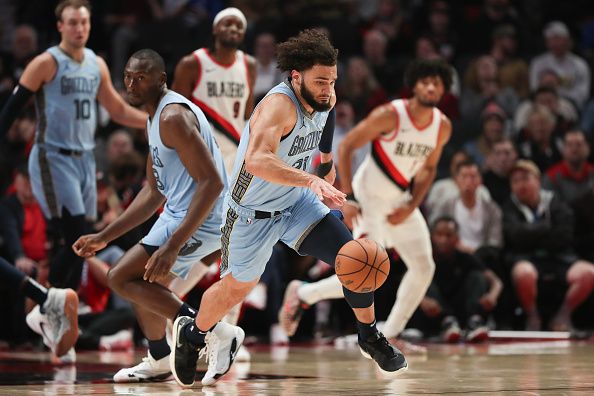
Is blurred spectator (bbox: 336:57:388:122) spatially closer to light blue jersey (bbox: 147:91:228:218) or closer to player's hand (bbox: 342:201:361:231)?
player's hand (bbox: 342:201:361:231)

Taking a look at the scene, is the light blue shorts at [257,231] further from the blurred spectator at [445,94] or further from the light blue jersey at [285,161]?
the blurred spectator at [445,94]

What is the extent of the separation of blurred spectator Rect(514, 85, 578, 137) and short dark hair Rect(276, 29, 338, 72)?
729 centimetres

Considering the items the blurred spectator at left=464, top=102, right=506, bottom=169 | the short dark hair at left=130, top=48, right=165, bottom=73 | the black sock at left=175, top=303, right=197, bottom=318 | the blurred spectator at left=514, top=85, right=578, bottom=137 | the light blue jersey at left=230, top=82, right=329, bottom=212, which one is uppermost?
the blurred spectator at left=514, top=85, right=578, bottom=137

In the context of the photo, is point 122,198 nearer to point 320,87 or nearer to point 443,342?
point 443,342

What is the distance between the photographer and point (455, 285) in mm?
10750

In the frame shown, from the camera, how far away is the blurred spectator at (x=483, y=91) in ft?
43.5

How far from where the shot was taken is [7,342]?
32.7ft

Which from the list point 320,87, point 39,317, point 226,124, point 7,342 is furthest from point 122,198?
point 320,87

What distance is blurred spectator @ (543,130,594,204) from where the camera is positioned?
38.1 feet

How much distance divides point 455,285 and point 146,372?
4891 mm

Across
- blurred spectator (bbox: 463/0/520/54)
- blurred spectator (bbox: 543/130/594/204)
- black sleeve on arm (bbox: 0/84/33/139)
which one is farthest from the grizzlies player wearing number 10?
blurred spectator (bbox: 463/0/520/54)

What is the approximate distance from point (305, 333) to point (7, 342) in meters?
2.82

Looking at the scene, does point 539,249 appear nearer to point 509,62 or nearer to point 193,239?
point 509,62

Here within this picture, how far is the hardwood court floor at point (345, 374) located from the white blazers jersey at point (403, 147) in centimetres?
142
